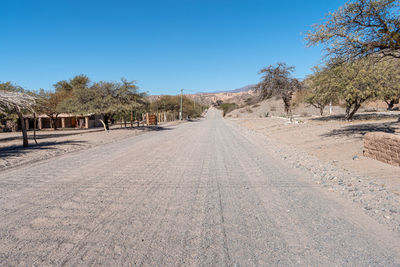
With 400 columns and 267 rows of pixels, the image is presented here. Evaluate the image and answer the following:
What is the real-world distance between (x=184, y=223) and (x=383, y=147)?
6947mm

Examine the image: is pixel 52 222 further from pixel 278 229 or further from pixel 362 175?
pixel 362 175

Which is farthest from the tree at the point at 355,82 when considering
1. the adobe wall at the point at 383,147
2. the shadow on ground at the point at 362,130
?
the adobe wall at the point at 383,147

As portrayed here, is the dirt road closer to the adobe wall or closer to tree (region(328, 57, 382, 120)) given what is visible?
the adobe wall

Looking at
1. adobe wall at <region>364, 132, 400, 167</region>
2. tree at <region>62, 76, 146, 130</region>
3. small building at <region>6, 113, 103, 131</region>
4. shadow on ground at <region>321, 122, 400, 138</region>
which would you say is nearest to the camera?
adobe wall at <region>364, 132, 400, 167</region>

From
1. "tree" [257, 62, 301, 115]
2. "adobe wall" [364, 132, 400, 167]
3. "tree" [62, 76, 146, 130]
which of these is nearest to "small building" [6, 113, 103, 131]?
"tree" [62, 76, 146, 130]

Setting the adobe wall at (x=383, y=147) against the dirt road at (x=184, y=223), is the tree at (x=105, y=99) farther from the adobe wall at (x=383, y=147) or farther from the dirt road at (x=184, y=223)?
the adobe wall at (x=383, y=147)

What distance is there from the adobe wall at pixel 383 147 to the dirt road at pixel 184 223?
2.82 m

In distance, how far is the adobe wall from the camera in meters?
6.95

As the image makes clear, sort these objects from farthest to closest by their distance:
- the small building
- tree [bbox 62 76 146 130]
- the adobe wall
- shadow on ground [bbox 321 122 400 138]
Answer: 1. the small building
2. tree [bbox 62 76 146 130]
3. shadow on ground [bbox 321 122 400 138]
4. the adobe wall

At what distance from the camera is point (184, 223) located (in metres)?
3.83

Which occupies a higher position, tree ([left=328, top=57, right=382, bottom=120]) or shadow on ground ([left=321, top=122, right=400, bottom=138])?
tree ([left=328, top=57, right=382, bottom=120])

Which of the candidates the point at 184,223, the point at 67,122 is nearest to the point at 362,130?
the point at 184,223

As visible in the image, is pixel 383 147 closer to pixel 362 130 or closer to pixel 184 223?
pixel 184 223

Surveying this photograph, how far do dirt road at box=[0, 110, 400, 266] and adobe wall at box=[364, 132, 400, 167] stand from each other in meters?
2.82
